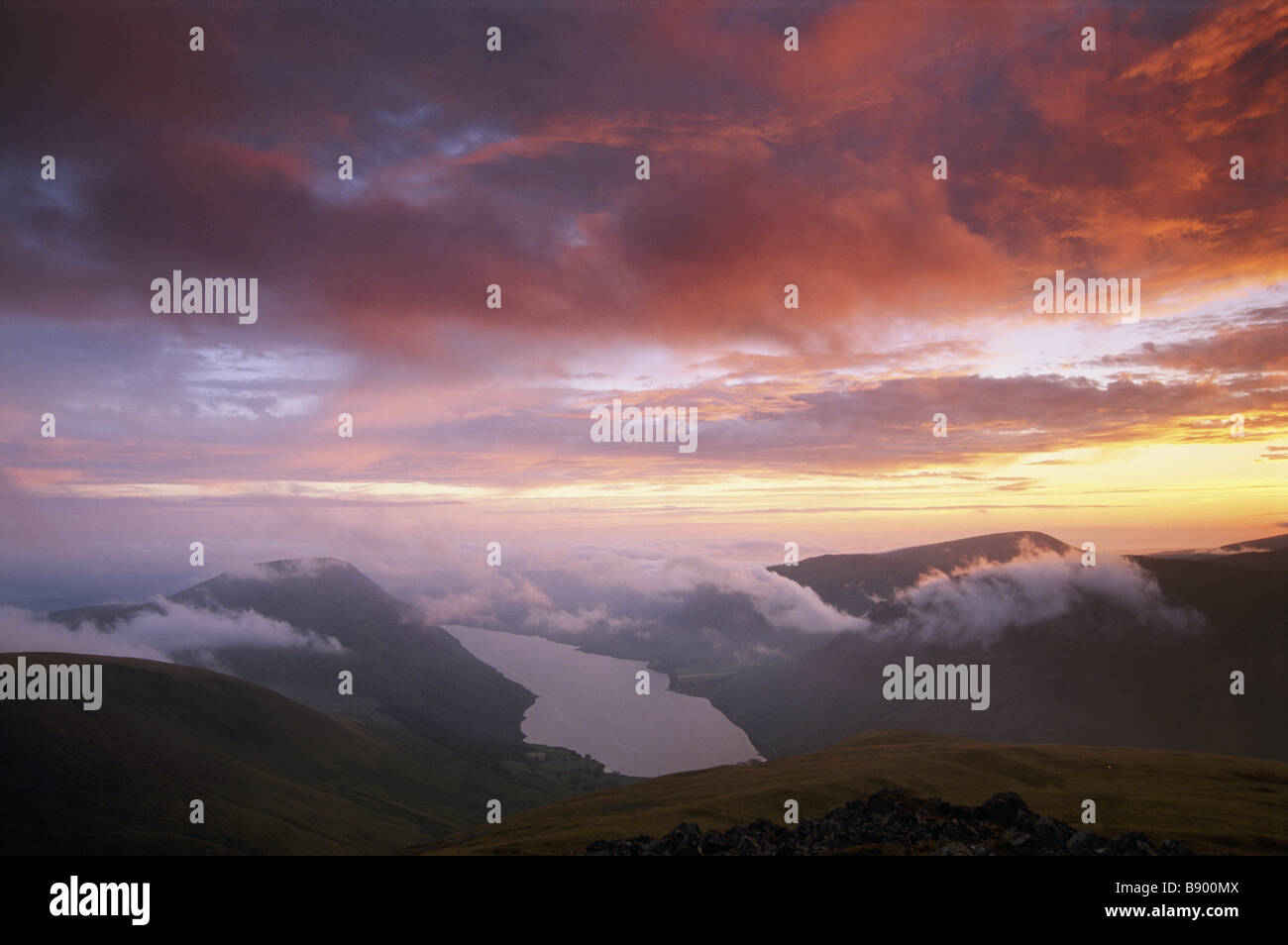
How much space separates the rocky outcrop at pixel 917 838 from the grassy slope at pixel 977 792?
16.2 meters

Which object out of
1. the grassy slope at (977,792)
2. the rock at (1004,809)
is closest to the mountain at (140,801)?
the grassy slope at (977,792)

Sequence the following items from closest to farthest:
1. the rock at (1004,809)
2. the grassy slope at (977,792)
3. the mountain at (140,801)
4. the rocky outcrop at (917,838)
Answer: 1. the rocky outcrop at (917,838)
2. the rock at (1004,809)
3. the grassy slope at (977,792)
4. the mountain at (140,801)

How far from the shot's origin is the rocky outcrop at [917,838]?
3622cm

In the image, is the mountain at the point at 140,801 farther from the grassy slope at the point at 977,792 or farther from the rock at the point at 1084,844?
the rock at the point at 1084,844

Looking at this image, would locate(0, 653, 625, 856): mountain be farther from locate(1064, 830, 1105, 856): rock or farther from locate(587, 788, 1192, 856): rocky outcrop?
locate(1064, 830, 1105, 856): rock

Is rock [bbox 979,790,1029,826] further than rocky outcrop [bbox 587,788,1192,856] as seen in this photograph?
Yes

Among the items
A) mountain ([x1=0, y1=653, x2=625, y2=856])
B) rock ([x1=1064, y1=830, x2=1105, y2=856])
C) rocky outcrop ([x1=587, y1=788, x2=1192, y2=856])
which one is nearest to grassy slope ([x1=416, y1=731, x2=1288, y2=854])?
rocky outcrop ([x1=587, y1=788, x2=1192, y2=856])

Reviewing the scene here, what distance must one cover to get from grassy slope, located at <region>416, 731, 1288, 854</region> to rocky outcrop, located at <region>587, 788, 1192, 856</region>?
16.2 meters

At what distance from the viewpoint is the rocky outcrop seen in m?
36.2
